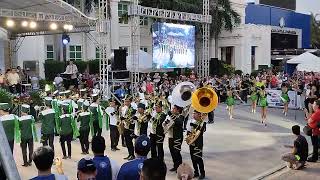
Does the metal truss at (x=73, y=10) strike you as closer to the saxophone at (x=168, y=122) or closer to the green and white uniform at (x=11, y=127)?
the green and white uniform at (x=11, y=127)

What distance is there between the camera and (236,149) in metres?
14.9

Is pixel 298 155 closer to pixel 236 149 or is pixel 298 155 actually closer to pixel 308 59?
pixel 236 149

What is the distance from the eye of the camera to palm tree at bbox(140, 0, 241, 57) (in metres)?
37.2

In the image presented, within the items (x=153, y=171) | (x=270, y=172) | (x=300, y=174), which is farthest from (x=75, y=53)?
(x=153, y=171)

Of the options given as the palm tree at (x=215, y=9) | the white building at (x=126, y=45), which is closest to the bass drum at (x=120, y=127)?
the white building at (x=126, y=45)

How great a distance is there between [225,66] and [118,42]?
9.87 m

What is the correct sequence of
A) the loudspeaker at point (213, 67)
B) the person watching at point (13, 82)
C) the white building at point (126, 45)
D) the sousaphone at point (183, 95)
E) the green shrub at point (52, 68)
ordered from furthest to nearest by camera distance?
the loudspeaker at point (213, 67) → the white building at point (126, 45) → the green shrub at point (52, 68) → the person watching at point (13, 82) → the sousaphone at point (183, 95)

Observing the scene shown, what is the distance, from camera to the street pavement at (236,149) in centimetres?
1185

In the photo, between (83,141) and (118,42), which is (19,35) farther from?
(83,141)

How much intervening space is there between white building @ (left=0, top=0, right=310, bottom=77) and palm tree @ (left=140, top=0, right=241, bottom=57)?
70.4 inches

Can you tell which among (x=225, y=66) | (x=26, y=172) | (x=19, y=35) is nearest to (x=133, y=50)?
(x=19, y=35)

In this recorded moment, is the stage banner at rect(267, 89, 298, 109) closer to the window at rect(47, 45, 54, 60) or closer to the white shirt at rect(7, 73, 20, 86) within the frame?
the white shirt at rect(7, 73, 20, 86)

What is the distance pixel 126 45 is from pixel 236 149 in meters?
25.6

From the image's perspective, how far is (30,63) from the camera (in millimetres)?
33781
